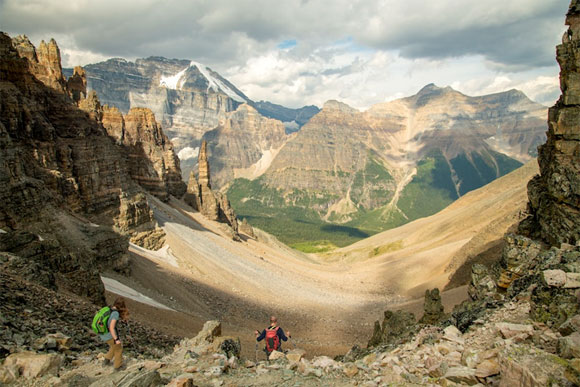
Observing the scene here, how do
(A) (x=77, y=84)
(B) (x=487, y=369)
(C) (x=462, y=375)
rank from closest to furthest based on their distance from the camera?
(B) (x=487, y=369)
(C) (x=462, y=375)
(A) (x=77, y=84)

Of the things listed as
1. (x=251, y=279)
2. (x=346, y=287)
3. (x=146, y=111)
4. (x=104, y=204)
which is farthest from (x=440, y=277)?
(x=146, y=111)

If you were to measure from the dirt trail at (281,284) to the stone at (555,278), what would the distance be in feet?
55.7

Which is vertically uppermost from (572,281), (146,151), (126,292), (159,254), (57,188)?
(146,151)

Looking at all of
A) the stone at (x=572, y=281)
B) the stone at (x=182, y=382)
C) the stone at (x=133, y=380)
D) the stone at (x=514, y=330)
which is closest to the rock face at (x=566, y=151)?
the stone at (x=572, y=281)

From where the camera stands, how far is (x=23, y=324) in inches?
519

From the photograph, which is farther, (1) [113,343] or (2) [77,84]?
(2) [77,84]

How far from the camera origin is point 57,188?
138 feet

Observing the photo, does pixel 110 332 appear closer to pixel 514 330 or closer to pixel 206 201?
pixel 514 330

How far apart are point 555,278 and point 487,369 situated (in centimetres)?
470

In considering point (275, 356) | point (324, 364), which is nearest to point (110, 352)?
point (275, 356)

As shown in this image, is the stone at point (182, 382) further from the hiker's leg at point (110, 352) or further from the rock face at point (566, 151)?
the rock face at point (566, 151)

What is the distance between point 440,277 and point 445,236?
108 ft

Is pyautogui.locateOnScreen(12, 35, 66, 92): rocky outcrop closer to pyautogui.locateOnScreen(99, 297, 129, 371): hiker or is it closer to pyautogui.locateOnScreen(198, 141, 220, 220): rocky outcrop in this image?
pyautogui.locateOnScreen(198, 141, 220, 220): rocky outcrop

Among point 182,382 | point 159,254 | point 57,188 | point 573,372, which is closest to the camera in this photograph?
A: point 573,372
